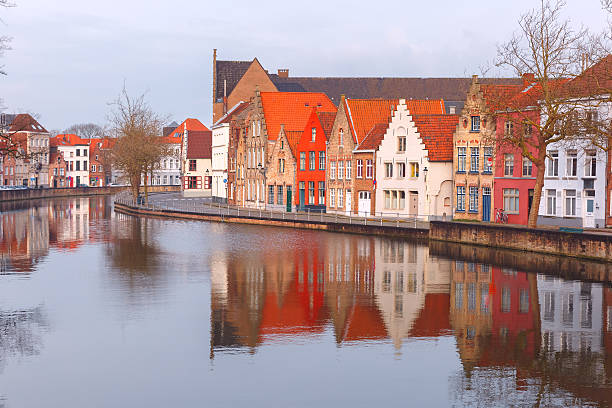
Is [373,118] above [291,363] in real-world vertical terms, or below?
above

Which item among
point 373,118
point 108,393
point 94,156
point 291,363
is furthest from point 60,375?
point 94,156

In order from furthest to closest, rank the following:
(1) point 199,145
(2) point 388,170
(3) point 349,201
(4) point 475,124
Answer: (1) point 199,145, (3) point 349,201, (2) point 388,170, (4) point 475,124

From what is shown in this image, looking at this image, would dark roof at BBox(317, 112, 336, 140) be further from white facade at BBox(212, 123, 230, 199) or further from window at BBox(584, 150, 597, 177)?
white facade at BBox(212, 123, 230, 199)

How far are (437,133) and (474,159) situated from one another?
4.89 metres

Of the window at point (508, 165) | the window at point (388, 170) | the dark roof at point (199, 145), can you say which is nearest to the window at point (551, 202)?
the window at point (508, 165)

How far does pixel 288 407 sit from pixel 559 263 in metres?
26.0

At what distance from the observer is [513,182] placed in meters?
58.9

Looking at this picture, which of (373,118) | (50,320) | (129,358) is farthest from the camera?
(373,118)

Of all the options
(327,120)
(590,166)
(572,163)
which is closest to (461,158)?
(572,163)

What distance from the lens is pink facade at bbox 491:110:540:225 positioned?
57.9m

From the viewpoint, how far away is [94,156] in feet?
596

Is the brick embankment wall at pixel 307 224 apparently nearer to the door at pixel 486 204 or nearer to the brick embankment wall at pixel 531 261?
the brick embankment wall at pixel 531 261

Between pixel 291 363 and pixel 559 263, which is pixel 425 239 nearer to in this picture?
pixel 559 263

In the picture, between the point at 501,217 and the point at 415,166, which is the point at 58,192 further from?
the point at 501,217
